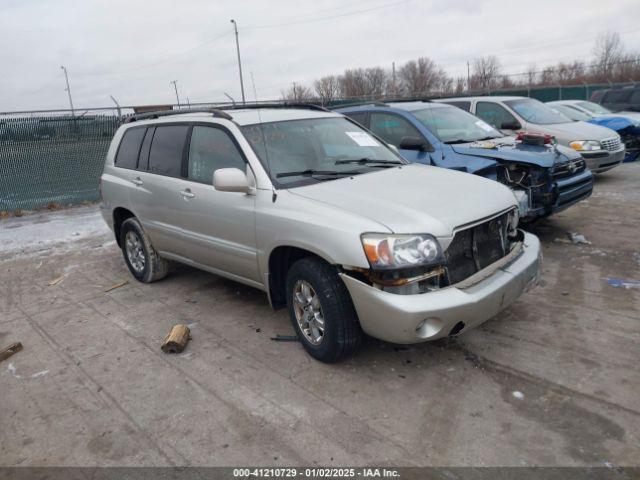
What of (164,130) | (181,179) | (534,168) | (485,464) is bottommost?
(485,464)

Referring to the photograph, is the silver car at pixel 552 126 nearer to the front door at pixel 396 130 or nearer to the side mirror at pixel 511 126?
the side mirror at pixel 511 126

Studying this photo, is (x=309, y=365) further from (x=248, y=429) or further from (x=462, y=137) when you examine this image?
(x=462, y=137)

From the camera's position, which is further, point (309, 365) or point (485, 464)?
point (309, 365)

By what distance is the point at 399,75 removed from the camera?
72.2m

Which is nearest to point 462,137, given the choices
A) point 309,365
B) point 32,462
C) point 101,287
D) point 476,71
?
point 309,365

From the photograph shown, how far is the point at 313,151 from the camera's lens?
174 inches

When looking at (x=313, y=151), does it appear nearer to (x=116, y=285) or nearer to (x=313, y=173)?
(x=313, y=173)

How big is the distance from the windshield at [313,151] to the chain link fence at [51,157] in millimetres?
8317

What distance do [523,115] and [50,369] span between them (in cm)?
868

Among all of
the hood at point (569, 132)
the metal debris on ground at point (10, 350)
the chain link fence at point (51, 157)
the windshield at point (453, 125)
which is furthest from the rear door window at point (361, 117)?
the chain link fence at point (51, 157)

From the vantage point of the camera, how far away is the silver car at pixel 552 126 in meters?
9.12

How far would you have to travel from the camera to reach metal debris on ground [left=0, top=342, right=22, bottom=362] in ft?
13.9

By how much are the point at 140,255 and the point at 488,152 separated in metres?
4.35

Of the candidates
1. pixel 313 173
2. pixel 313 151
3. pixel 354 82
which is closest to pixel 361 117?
pixel 313 151
